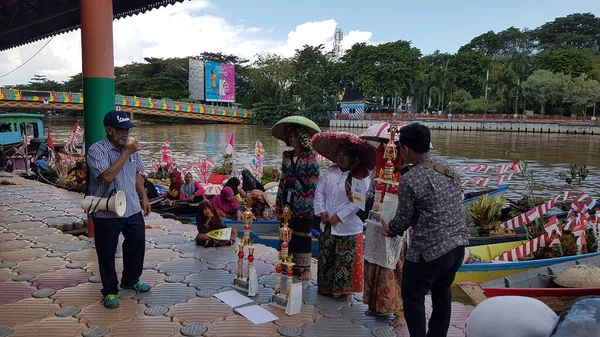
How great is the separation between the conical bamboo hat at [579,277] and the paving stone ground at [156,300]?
171cm

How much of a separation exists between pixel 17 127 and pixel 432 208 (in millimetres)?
20013

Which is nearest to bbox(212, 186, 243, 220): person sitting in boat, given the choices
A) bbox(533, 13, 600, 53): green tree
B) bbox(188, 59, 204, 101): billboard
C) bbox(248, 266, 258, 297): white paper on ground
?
bbox(248, 266, 258, 297): white paper on ground

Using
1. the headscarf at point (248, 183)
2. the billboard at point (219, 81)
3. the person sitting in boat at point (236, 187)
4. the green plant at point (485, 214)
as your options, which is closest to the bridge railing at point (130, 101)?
the billboard at point (219, 81)

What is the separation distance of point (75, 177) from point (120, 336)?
8.19 metres

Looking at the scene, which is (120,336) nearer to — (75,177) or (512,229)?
(512,229)

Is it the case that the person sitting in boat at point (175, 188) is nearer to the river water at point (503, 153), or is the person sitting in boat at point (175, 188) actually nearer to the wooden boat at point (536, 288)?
the wooden boat at point (536, 288)

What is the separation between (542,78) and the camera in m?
43.3

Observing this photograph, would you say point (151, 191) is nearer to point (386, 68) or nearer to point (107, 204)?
point (107, 204)

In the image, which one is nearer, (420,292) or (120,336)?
(420,292)

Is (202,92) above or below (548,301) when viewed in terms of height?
above

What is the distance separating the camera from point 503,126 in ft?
146

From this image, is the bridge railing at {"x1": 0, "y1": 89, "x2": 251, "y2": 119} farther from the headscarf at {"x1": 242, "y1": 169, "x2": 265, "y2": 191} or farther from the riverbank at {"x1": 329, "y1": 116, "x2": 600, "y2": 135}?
the headscarf at {"x1": 242, "y1": 169, "x2": 265, "y2": 191}

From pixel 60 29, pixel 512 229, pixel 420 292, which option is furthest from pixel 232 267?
pixel 60 29

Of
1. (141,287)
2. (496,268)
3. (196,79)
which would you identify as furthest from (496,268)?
(196,79)
